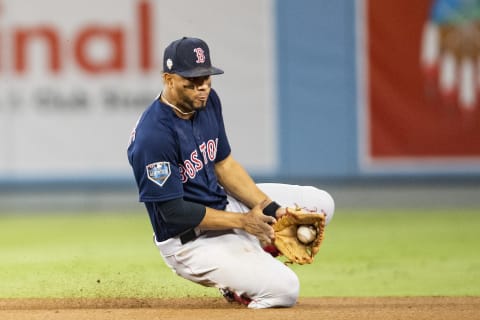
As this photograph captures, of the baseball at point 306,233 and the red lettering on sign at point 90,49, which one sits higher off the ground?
the red lettering on sign at point 90,49

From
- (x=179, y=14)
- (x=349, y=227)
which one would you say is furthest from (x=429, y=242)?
(x=179, y=14)

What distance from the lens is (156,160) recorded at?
221 inches

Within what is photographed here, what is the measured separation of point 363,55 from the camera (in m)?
12.4

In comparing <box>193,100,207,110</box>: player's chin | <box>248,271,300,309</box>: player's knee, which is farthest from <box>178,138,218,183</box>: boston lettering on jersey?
<box>248,271,300,309</box>: player's knee

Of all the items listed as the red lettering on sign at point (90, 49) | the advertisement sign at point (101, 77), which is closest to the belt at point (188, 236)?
the advertisement sign at point (101, 77)

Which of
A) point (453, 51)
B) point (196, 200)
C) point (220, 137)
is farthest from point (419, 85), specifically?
point (196, 200)

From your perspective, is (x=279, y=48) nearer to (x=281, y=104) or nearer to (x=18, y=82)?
(x=281, y=104)

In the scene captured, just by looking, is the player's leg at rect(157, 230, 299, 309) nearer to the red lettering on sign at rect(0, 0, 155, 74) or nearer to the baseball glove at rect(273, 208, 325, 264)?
the baseball glove at rect(273, 208, 325, 264)

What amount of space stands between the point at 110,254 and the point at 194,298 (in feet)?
8.81

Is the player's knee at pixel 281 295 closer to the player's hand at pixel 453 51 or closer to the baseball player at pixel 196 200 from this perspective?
the baseball player at pixel 196 200

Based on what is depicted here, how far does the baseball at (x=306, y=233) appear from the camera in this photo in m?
5.90

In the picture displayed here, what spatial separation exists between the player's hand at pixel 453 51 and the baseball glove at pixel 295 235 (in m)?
6.62

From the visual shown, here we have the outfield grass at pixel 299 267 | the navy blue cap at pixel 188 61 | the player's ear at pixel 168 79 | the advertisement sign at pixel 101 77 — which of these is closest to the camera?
the navy blue cap at pixel 188 61

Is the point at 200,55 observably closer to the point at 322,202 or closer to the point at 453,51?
the point at 322,202
